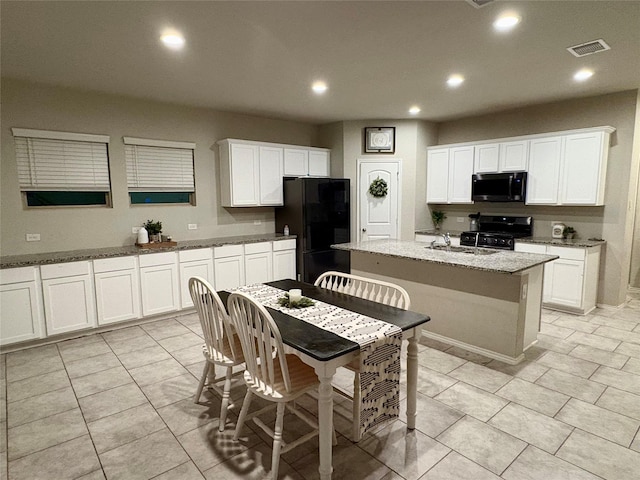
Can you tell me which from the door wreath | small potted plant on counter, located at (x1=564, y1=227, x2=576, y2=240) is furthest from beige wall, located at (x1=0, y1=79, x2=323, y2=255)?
small potted plant on counter, located at (x1=564, y1=227, x2=576, y2=240)

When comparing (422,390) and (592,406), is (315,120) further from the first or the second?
(592,406)

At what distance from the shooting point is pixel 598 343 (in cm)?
360

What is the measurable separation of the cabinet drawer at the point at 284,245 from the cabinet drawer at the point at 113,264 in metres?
1.89

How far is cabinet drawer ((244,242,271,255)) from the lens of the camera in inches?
197

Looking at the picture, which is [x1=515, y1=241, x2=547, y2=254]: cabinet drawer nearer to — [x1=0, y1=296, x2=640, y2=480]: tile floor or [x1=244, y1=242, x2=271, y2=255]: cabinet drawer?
[x1=0, y1=296, x2=640, y2=480]: tile floor

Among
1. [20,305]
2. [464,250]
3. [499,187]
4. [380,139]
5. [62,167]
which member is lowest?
[20,305]

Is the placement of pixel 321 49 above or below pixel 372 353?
above

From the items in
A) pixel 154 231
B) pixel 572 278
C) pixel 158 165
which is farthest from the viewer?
pixel 158 165

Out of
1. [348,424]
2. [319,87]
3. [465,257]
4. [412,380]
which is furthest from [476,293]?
[319,87]

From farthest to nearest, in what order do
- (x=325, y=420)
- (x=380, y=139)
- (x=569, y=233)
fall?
(x=380, y=139) < (x=569, y=233) < (x=325, y=420)

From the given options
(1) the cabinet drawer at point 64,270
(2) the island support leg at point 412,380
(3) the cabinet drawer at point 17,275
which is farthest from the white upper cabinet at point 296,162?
(2) the island support leg at point 412,380

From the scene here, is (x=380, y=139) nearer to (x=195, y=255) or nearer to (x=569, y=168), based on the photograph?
(x=569, y=168)

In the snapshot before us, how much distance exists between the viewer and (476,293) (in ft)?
10.9

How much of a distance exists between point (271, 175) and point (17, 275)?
322 centimetres
